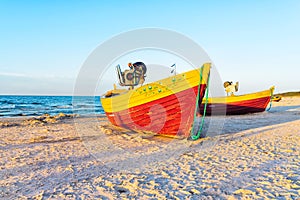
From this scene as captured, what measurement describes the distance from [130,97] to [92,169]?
3.62 meters

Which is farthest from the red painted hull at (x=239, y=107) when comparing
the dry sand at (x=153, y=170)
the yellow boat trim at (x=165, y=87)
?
the yellow boat trim at (x=165, y=87)

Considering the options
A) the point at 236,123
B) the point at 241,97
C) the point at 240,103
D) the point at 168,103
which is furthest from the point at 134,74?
the point at 240,103

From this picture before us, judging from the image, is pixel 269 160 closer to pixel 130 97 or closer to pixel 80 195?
pixel 80 195

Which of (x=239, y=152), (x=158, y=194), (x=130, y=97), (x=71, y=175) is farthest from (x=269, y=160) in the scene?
(x=130, y=97)

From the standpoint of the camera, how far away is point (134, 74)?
8.88 meters

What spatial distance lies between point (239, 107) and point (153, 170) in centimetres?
1242

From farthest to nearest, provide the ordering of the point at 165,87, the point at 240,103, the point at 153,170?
the point at 240,103
the point at 165,87
the point at 153,170

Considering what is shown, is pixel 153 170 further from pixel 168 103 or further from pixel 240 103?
pixel 240 103

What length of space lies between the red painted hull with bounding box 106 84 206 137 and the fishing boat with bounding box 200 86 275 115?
8.75 m

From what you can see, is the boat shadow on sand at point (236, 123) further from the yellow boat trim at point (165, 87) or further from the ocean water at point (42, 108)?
the ocean water at point (42, 108)

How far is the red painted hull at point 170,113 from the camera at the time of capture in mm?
6641

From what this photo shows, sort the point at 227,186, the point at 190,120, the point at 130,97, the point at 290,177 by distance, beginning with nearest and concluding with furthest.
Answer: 1. the point at 227,186
2. the point at 290,177
3. the point at 190,120
4. the point at 130,97

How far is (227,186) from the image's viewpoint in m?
3.29

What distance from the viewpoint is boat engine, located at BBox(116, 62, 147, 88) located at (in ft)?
29.2
